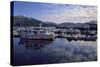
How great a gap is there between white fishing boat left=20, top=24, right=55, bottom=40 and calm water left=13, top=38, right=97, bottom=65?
0.18ft

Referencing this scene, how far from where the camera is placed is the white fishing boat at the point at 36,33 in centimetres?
278

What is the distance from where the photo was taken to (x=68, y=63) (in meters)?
2.98

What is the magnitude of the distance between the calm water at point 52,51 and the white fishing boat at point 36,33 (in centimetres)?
5

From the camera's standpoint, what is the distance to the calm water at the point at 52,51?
2.75 m

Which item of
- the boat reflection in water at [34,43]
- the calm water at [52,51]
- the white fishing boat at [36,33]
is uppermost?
the white fishing boat at [36,33]

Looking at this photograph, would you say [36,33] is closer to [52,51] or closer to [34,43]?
[34,43]

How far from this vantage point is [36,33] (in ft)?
9.27

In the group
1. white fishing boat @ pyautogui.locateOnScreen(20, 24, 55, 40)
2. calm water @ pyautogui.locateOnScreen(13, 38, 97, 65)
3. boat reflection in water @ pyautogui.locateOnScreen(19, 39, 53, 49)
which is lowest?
calm water @ pyautogui.locateOnScreen(13, 38, 97, 65)

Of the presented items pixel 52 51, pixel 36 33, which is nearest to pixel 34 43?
pixel 36 33

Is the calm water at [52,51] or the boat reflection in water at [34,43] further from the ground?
the boat reflection in water at [34,43]

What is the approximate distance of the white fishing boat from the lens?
2777 millimetres

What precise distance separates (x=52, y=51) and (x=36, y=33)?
333 millimetres

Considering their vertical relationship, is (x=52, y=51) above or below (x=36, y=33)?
A: below
